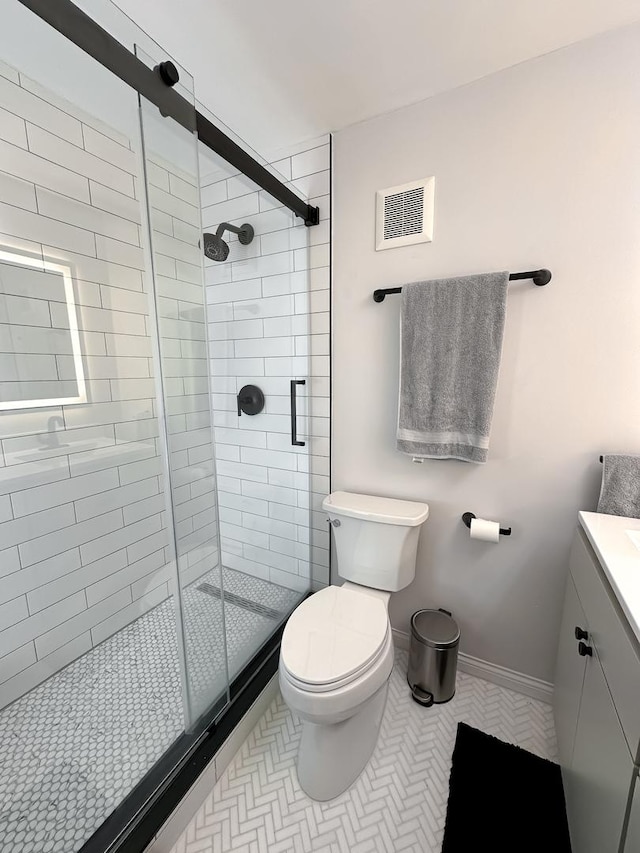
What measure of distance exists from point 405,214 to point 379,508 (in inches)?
47.6

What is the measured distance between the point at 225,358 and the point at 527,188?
1492 millimetres

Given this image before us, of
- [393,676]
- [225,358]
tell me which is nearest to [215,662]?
[393,676]

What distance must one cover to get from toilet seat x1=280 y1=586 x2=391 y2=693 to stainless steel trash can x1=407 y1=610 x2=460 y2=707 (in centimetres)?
32

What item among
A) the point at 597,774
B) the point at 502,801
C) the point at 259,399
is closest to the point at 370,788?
the point at 502,801

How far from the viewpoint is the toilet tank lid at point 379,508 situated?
141 centimetres

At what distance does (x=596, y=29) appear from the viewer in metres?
1.07

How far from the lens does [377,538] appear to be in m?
1.46

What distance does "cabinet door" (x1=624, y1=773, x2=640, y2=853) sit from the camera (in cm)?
59

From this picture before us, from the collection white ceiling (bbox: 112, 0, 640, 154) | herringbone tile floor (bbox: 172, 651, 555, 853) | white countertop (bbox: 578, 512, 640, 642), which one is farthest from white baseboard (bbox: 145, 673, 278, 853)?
white ceiling (bbox: 112, 0, 640, 154)

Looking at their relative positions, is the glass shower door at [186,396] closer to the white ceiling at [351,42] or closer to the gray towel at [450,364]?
the white ceiling at [351,42]

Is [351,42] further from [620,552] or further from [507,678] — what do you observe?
[507,678]

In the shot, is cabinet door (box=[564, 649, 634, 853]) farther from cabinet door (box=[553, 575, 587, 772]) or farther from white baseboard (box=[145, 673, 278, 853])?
white baseboard (box=[145, 673, 278, 853])

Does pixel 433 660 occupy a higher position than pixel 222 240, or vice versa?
pixel 222 240

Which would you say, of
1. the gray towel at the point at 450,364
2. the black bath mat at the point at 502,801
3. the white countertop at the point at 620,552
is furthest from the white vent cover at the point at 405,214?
the black bath mat at the point at 502,801
